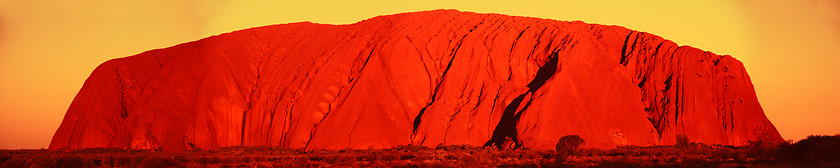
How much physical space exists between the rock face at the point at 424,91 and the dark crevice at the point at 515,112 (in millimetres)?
159

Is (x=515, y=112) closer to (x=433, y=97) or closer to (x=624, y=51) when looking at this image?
(x=433, y=97)

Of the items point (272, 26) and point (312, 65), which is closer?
point (312, 65)

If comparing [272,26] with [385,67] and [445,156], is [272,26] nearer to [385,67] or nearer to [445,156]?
[385,67]

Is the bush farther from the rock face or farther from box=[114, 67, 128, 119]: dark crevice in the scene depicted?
box=[114, 67, 128, 119]: dark crevice

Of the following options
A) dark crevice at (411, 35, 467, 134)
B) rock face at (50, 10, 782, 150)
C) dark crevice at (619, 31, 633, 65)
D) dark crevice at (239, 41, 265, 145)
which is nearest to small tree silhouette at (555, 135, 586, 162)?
rock face at (50, 10, 782, 150)

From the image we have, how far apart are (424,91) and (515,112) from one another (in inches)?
499

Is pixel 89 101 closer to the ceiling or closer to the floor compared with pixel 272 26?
closer to the floor

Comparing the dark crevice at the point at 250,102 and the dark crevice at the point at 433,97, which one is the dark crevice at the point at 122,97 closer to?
the dark crevice at the point at 250,102

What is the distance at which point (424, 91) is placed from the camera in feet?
273

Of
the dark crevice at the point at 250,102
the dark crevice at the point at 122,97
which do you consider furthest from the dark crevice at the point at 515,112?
the dark crevice at the point at 122,97

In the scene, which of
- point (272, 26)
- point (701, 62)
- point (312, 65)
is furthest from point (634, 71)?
point (272, 26)

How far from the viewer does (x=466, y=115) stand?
76.5 metres

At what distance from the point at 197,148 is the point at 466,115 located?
91.6 ft

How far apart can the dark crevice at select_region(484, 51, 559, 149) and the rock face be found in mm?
159
